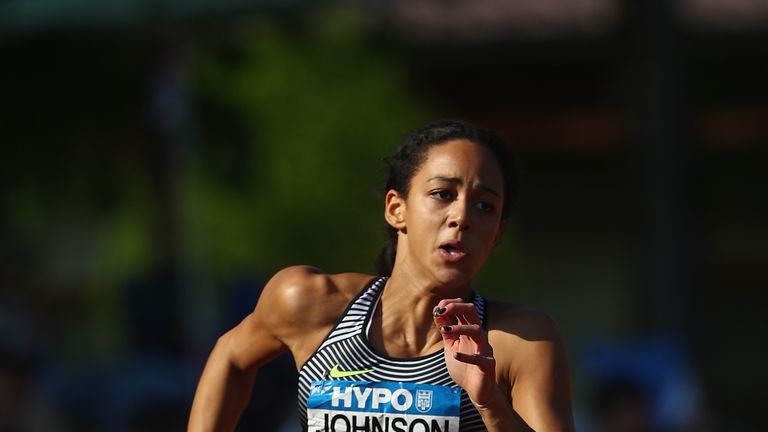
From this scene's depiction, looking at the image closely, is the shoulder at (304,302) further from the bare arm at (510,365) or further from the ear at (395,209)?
the bare arm at (510,365)

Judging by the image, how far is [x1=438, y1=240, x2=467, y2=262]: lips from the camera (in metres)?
4.36

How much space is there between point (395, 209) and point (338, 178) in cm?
822

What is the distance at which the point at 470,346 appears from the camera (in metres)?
4.05

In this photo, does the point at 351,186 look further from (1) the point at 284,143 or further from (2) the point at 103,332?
(2) the point at 103,332

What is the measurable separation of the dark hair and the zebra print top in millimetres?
314

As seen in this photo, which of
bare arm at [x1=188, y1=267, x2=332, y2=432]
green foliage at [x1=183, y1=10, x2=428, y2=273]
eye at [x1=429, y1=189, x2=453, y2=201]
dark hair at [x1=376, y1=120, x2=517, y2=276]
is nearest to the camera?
eye at [x1=429, y1=189, x2=453, y2=201]

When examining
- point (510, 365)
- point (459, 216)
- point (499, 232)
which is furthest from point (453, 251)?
point (510, 365)

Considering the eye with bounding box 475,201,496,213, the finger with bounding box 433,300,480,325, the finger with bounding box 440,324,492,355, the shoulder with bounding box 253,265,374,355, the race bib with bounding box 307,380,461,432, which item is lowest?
the race bib with bounding box 307,380,461,432

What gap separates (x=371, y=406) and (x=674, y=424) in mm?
6028

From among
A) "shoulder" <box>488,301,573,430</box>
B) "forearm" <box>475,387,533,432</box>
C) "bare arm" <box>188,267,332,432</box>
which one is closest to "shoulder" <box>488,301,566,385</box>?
"shoulder" <box>488,301,573,430</box>

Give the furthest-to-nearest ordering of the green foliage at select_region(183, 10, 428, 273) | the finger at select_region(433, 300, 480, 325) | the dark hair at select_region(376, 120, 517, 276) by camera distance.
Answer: the green foliage at select_region(183, 10, 428, 273) → the dark hair at select_region(376, 120, 517, 276) → the finger at select_region(433, 300, 480, 325)

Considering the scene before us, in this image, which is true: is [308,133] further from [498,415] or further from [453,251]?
[498,415]

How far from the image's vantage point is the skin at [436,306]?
4.33m

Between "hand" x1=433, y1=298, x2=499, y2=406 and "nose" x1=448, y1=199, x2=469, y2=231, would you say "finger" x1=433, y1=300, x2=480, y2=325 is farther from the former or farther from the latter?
"nose" x1=448, y1=199, x2=469, y2=231
